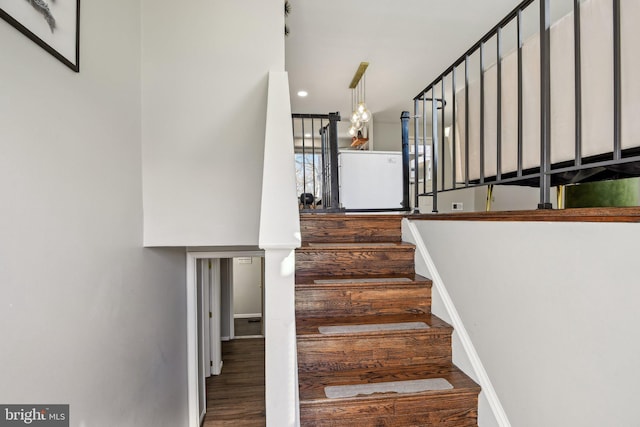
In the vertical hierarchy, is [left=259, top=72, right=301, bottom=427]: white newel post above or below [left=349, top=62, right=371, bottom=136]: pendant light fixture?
below

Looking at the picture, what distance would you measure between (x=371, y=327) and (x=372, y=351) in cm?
→ 12

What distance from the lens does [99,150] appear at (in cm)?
162

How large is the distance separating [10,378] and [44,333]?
0.18 meters

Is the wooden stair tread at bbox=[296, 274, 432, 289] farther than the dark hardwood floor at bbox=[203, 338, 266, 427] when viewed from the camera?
No

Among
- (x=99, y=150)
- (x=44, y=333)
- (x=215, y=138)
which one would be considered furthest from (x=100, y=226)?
(x=215, y=138)

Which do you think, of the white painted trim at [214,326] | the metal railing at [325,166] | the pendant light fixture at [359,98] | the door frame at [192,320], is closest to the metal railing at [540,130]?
the metal railing at [325,166]

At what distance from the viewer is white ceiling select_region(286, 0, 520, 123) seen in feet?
10.8

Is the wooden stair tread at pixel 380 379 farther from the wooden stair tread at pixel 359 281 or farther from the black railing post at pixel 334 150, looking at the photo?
the black railing post at pixel 334 150

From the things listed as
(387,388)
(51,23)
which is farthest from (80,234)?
(387,388)

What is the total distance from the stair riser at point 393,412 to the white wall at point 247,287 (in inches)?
265

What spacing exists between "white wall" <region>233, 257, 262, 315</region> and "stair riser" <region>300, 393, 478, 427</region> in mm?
6722

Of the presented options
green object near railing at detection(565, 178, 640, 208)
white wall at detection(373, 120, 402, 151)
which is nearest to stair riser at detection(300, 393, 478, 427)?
green object near railing at detection(565, 178, 640, 208)

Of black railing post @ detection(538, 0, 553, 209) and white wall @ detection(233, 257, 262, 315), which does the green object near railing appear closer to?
black railing post @ detection(538, 0, 553, 209)

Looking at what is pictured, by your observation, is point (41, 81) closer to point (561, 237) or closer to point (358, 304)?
point (358, 304)
